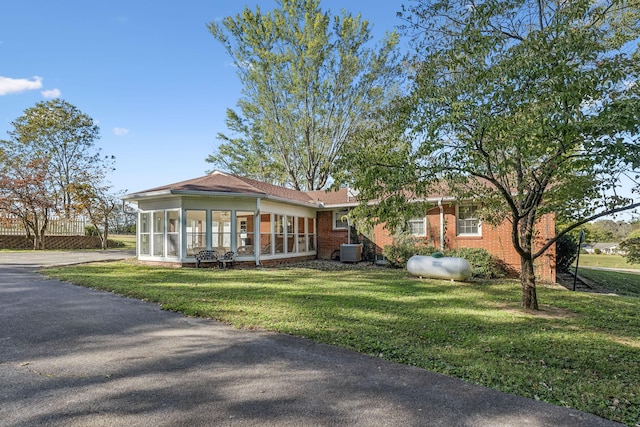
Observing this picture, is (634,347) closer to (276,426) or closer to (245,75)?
(276,426)

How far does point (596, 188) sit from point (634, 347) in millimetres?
2619

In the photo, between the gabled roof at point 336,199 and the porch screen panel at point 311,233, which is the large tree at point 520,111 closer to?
the gabled roof at point 336,199

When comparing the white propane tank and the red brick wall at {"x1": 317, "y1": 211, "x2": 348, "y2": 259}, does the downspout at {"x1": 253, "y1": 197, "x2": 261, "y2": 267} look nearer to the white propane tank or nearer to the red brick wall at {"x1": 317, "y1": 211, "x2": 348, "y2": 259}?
the red brick wall at {"x1": 317, "y1": 211, "x2": 348, "y2": 259}

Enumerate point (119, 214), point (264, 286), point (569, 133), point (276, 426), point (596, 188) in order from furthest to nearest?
point (119, 214)
point (264, 286)
point (596, 188)
point (569, 133)
point (276, 426)

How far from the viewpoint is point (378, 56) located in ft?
82.0

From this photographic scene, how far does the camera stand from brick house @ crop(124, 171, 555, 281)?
41.9 ft

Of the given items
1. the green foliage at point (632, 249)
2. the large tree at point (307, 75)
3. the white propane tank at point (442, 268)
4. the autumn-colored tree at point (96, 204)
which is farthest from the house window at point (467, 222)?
the autumn-colored tree at point (96, 204)

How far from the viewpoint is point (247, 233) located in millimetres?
14258

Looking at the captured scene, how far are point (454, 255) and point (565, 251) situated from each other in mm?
4851

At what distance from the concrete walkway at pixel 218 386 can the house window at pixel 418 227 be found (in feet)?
35.4

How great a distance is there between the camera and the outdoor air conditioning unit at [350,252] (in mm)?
15492

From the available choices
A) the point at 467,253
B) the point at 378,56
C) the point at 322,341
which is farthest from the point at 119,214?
the point at 322,341

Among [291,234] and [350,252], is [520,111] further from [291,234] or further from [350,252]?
[291,234]

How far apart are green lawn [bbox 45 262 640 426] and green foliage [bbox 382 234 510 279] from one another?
1299 millimetres
